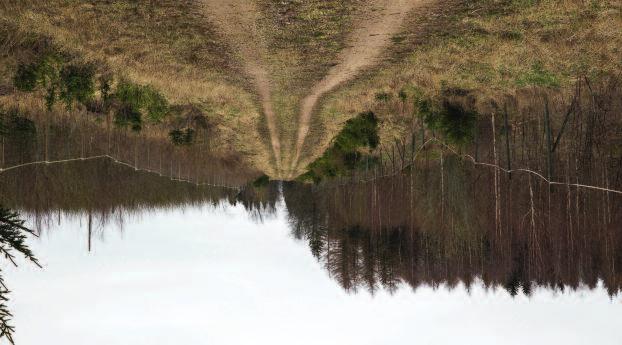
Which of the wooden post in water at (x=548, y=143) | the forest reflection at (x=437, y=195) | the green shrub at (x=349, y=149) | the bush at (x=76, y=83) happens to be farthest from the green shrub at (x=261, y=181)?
the wooden post in water at (x=548, y=143)

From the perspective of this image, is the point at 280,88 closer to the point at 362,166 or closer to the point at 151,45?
the point at 151,45

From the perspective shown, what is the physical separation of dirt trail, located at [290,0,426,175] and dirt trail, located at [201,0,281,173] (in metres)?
1.93

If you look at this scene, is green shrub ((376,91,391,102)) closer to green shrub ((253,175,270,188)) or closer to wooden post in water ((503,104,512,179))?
wooden post in water ((503,104,512,179))

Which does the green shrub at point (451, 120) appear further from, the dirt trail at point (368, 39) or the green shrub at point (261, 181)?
the green shrub at point (261, 181)

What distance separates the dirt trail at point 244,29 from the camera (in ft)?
32.8

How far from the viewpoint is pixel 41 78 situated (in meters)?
11.6

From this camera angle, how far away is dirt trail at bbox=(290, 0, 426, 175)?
32.9ft

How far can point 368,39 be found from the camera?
36.1 ft

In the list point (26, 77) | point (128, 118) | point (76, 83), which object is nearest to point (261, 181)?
point (128, 118)

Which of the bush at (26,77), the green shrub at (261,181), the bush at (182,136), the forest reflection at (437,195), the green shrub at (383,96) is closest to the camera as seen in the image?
the forest reflection at (437,195)

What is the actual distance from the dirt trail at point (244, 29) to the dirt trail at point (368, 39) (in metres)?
1.93

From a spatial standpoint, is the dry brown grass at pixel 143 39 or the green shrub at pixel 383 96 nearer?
the dry brown grass at pixel 143 39

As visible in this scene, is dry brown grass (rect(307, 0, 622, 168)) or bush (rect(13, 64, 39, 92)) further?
bush (rect(13, 64, 39, 92))

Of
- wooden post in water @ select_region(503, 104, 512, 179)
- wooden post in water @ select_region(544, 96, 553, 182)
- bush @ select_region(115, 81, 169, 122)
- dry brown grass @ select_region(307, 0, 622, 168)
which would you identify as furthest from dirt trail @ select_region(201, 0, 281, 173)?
wooden post in water @ select_region(544, 96, 553, 182)
